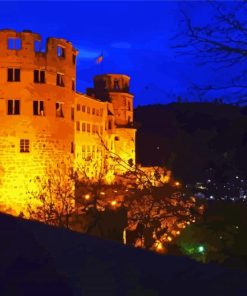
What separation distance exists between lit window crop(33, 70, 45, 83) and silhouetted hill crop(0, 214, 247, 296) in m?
25.9

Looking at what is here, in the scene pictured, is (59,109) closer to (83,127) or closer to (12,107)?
(12,107)

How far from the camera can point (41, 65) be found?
29781 millimetres

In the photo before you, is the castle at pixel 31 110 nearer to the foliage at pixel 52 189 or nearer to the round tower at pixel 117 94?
the foliage at pixel 52 189

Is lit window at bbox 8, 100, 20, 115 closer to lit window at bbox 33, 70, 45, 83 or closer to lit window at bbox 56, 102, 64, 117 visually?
lit window at bbox 33, 70, 45, 83

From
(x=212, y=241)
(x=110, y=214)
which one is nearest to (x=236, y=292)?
(x=212, y=241)

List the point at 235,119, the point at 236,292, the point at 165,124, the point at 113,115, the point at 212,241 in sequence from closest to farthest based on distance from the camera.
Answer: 1. the point at 236,292
2. the point at 235,119
3. the point at 212,241
4. the point at 113,115
5. the point at 165,124

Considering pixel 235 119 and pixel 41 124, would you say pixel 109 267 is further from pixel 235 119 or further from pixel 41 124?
pixel 41 124

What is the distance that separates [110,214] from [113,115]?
972 inches

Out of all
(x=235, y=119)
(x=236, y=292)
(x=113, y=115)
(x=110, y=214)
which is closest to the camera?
(x=236, y=292)

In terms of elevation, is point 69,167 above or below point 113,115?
below

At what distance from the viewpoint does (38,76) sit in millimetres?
29781

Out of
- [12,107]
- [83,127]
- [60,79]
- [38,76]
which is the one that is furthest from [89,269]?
[83,127]

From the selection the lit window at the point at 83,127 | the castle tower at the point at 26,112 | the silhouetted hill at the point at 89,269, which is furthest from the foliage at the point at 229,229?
the lit window at the point at 83,127

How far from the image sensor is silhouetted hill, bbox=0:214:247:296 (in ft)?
11.6
